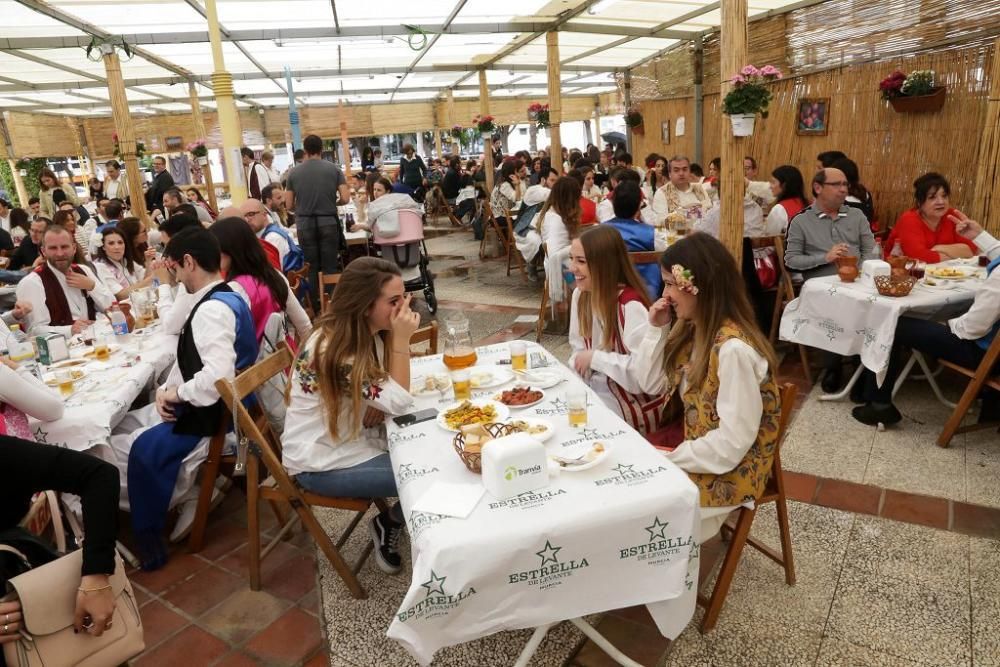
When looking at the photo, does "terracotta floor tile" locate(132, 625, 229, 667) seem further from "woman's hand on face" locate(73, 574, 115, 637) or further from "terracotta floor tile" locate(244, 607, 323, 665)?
"woman's hand on face" locate(73, 574, 115, 637)

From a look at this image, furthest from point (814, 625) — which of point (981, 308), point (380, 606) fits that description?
point (981, 308)

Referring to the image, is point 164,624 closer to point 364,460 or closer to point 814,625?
point 364,460

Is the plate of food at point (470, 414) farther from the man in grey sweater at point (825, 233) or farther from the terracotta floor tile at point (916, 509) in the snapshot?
the man in grey sweater at point (825, 233)

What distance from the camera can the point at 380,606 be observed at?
229 centimetres

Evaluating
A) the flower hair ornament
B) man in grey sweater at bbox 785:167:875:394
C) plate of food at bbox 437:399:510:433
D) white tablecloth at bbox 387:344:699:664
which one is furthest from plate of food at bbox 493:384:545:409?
man in grey sweater at bbox 785:167:875:394

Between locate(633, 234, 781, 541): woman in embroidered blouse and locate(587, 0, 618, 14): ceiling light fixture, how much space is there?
5.94m

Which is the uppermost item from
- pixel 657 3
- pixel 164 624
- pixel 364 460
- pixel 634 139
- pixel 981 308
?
pixel 657 3

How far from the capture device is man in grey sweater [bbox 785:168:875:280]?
4078mm

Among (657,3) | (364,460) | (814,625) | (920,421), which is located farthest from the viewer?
(657,3)

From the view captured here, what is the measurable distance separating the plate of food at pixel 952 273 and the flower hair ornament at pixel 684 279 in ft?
7.58

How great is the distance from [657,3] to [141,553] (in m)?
7.02

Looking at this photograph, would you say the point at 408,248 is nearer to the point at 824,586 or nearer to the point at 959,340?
the point at 959,340

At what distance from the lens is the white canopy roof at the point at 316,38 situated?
645 centimetres

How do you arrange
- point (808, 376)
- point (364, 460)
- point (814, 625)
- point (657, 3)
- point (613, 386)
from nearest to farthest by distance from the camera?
point (814, 625)
point (364, 460)
point (613, 386)
point (808, 376)
point (657, 3)
